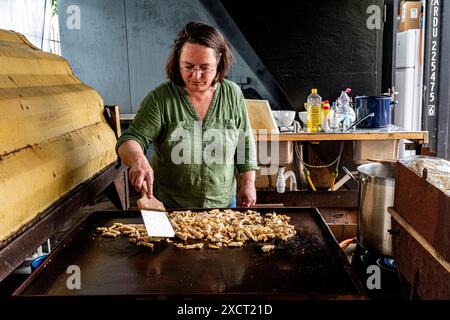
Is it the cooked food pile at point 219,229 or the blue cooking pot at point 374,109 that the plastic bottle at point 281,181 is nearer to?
the blue cooking pot at point 374,109

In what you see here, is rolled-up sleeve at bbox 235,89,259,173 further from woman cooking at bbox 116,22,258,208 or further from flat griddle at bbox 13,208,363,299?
flat griddle at bbox 13,208,363,299

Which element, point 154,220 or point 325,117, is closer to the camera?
point 154,220

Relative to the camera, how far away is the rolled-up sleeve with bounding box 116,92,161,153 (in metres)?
2.14

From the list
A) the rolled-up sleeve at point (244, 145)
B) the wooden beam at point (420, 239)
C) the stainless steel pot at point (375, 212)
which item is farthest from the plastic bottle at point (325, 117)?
the wooden beam at point (420, 239)

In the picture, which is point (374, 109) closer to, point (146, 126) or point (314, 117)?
point (314, 117)

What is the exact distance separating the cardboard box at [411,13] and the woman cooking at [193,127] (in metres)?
5.11

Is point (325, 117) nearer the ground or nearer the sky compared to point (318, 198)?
nearer the sky

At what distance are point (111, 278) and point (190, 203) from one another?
0.85 meters

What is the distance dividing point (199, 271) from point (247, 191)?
866 millimetres

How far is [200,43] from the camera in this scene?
2.10 meters

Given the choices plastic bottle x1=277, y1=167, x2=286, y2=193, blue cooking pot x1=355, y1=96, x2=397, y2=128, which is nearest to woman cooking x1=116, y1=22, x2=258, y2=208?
plastic bottle x1=277, y1=167, x2=286, y2=193

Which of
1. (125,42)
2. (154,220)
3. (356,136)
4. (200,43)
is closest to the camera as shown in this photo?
(154,220)

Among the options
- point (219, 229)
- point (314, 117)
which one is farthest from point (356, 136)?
point (219, 229)

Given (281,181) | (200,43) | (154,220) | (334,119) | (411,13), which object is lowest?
(281,181)
